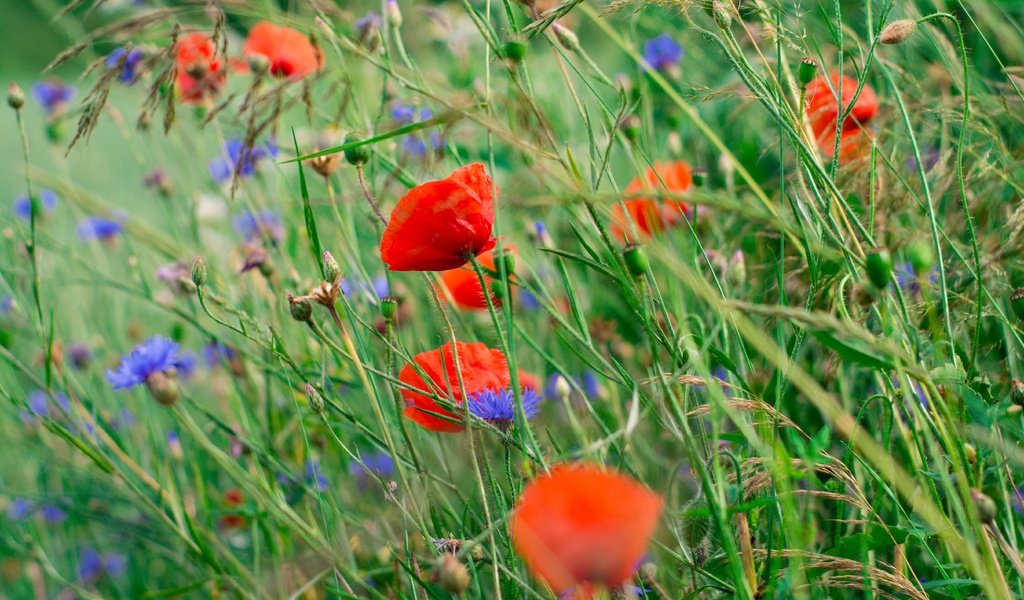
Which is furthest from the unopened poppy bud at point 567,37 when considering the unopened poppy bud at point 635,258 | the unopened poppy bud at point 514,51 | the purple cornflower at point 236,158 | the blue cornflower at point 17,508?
the blue cornflower at point 17,508

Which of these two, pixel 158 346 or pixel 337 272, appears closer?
pixel 337 272

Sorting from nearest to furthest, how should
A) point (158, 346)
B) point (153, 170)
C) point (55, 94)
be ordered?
point (158, 346)
point (153, 170)
point (55, 94)

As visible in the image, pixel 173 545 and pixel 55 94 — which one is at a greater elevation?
pixel 55 94

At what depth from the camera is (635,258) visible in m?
0.53

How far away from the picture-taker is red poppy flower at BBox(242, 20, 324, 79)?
102 centimetres

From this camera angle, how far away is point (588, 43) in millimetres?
2828

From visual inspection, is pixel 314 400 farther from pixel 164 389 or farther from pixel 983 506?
pixel 983 506

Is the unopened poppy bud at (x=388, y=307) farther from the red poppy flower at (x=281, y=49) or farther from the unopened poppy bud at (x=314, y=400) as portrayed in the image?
the red poppy flower at (x=281, y=49)

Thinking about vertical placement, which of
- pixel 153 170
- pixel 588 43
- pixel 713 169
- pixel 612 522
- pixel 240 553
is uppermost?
pixel 588 43

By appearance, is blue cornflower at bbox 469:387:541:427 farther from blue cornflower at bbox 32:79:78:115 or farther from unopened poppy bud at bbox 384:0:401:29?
blue cornflower at bbox 32:79:78:115

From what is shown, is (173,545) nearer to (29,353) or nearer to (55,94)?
(29,353)

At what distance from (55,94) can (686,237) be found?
129 cm

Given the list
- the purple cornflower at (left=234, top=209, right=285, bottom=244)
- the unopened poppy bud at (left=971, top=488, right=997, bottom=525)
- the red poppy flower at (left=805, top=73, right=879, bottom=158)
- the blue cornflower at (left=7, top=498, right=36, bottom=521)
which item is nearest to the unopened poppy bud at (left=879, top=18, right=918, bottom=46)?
the red poppy flower at (left=805, top=73, right=879, bottom=158)

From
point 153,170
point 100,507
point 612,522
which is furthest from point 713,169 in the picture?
point 612,522
